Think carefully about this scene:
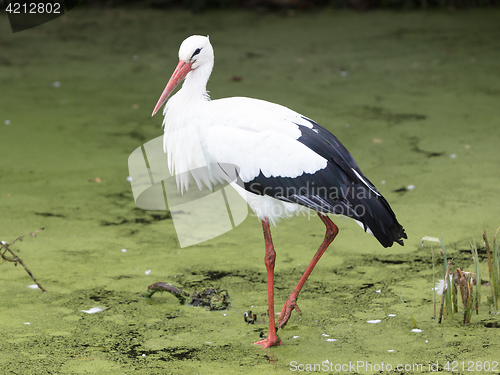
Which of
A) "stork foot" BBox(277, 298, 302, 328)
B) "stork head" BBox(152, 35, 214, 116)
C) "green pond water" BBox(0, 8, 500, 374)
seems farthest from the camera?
"stork head" BBox(152, 35, 214, 116)

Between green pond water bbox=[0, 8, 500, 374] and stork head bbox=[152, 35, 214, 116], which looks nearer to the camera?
green pond water bbox=[0, 8, 500, 374]

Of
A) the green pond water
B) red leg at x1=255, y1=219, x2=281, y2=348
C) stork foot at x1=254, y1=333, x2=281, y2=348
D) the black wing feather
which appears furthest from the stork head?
stork foot at x1=254, y1=333, x2=281, y2=348

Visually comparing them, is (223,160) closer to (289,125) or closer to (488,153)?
(289,125)

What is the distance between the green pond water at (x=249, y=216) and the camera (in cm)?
277

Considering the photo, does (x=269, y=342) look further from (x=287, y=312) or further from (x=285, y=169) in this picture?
(x=285, y=169)

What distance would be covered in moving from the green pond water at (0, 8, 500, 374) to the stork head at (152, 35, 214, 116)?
1.02 meters

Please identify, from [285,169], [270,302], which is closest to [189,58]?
[285,169]

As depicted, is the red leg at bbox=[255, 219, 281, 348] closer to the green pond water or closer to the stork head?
the green pond water

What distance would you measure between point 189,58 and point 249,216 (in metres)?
1.35

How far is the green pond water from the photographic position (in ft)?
9.08

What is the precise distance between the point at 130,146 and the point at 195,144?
2203mm

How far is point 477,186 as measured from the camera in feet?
14.1

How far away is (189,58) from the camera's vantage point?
3119mm

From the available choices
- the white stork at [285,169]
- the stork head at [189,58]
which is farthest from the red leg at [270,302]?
the stork head at [189,58]
